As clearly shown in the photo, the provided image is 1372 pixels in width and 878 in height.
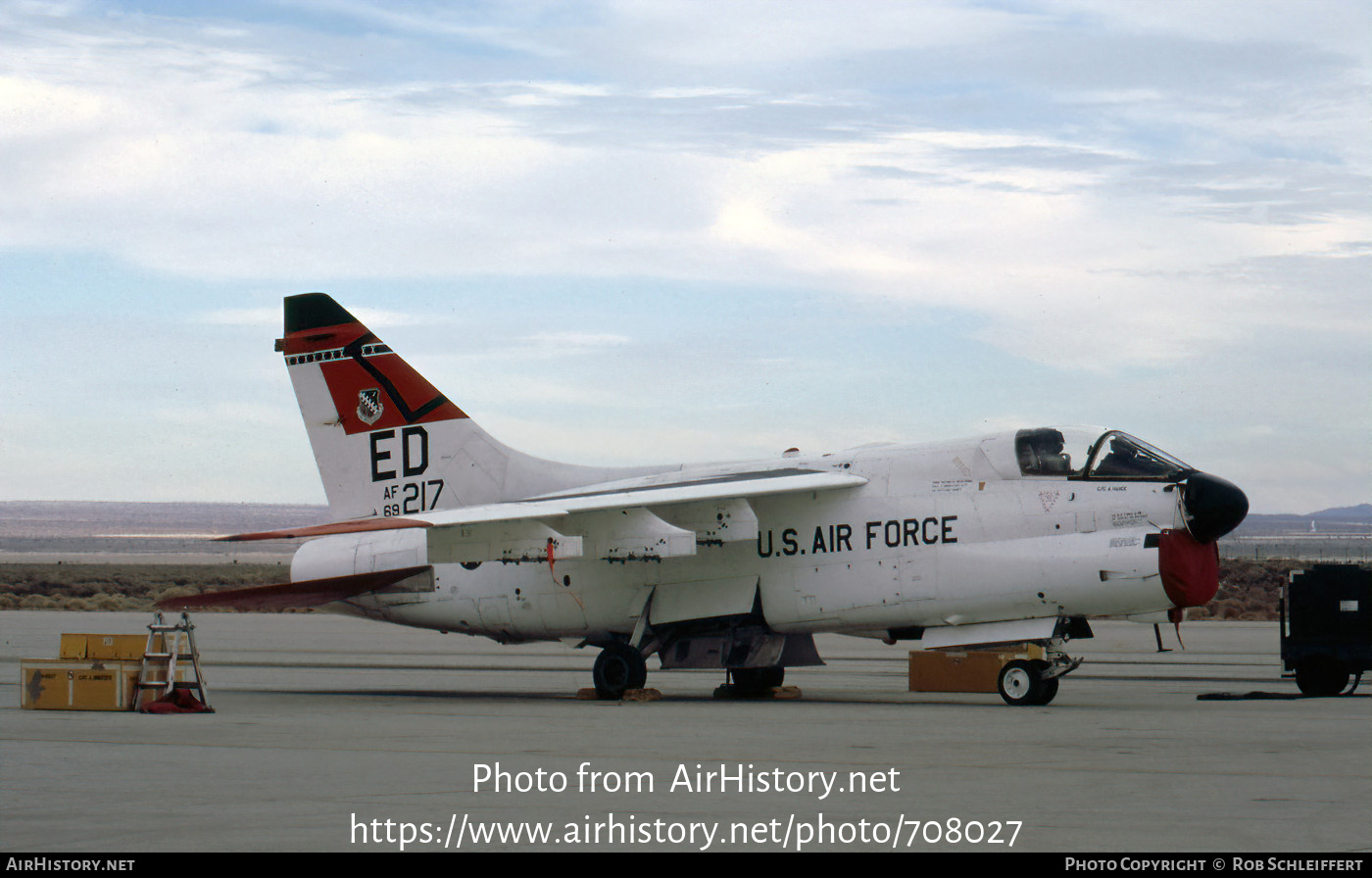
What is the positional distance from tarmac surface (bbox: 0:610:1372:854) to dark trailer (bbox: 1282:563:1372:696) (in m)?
0.54

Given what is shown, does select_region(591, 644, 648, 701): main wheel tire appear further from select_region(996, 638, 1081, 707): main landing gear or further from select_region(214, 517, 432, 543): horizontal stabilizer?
select_region(996, 638, 1081, 707): main landing gear

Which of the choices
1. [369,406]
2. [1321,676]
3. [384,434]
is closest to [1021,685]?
[1321,676]

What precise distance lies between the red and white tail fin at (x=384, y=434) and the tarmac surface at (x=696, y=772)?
2974 mm

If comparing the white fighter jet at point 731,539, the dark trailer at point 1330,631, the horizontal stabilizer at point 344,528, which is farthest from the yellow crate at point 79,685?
the dark trailer at point 1330,631

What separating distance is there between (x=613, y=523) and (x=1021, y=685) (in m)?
5.47

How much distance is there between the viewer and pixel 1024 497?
18641mm

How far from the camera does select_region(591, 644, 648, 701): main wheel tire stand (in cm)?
2019

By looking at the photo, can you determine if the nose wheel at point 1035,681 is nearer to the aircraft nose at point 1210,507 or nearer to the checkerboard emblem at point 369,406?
the aircraft nose at point 1210,507

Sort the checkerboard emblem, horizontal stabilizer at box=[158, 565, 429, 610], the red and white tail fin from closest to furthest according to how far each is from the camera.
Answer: horizontal stabilizer at box=[158, 565, 429, 610], the red and white tail fin, the checkerboard emblem

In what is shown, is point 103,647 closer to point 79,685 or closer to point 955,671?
point 79,685

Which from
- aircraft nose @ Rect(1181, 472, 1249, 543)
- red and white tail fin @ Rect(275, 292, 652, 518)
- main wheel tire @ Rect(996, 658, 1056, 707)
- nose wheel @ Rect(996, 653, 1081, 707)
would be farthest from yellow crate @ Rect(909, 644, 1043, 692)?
red and white tail fin @ Rect(275, 292, 652, 518)

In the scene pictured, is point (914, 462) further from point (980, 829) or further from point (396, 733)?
point (980, 829)
